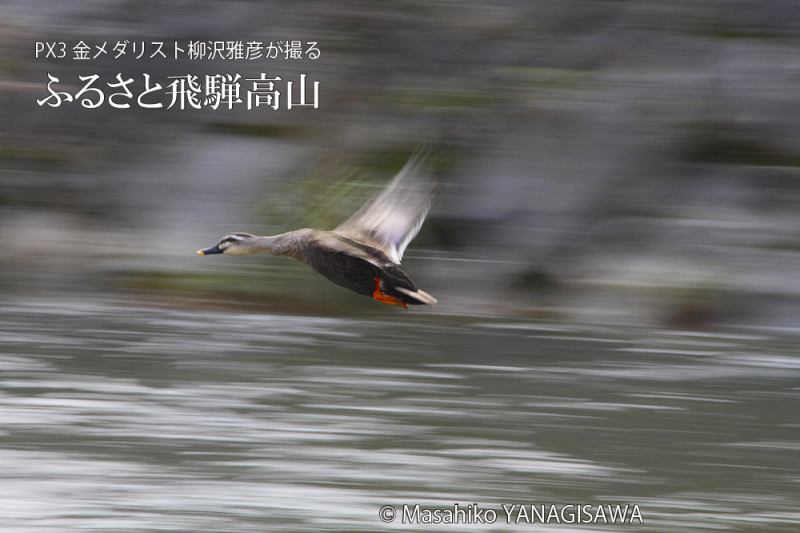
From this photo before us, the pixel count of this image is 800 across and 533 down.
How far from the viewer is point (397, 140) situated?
13.0 m

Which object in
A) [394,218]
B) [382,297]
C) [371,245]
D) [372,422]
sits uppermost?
[394,218]

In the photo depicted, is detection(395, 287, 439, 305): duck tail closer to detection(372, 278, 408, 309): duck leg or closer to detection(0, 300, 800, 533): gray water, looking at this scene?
detection(372, 278, 408, 309): duck leg

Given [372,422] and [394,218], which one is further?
[372,422]

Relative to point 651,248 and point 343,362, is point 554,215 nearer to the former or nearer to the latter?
point 651,248

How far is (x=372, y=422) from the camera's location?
26.0ft

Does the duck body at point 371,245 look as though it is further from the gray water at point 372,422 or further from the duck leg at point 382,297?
the gray water at point 372,422

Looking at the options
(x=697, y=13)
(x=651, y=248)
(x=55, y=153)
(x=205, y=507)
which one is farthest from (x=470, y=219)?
(x=205, y=507)

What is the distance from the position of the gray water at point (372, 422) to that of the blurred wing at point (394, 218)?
1295 millimetres

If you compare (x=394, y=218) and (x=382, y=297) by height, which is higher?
(x=394, y=218)

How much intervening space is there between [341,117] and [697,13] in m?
3.26

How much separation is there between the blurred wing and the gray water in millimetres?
1295

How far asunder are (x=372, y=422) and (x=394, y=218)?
2.62 metres

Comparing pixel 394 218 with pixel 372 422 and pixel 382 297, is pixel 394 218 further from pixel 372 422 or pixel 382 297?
pixel 372 422

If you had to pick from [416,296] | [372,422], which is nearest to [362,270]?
[416,296]
